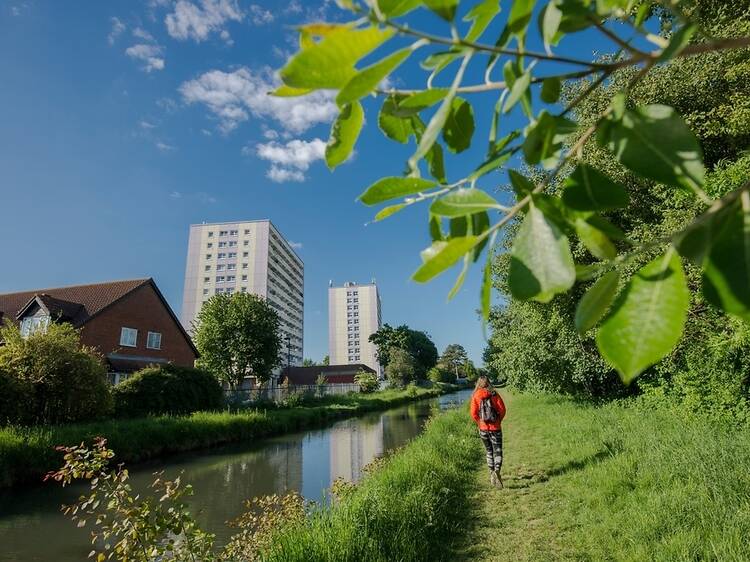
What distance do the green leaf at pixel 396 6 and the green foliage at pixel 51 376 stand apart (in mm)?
18523

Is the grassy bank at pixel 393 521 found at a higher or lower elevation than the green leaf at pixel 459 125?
lower

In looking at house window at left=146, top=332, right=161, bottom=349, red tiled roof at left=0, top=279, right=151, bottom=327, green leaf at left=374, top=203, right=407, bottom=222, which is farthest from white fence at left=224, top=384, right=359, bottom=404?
green leaf at left=374, top=203, right=407, bottom=222

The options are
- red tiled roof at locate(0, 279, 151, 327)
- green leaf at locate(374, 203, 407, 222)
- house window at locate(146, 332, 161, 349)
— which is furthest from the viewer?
house window at locate(146, 332, 161, 349)

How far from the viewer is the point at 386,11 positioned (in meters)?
0.50

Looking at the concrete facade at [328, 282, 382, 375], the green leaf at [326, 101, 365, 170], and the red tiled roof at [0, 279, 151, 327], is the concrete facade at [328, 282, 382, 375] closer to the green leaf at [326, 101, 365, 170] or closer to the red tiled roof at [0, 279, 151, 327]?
the red tiled roof at [0, 279, 151, 327]

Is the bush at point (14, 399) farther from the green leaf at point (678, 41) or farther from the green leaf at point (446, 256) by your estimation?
the green leaf at point (678, 41)

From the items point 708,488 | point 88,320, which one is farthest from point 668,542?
point 88,320

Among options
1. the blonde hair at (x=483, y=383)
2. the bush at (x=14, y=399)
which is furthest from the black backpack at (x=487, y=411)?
the bush at (x=14, y=399)

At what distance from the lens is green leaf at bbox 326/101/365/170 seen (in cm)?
66

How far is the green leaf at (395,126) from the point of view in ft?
2.51

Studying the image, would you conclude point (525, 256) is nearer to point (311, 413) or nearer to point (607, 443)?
point (607, 443)

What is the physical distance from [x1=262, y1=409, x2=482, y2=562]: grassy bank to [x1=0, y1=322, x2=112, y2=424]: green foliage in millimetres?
13016

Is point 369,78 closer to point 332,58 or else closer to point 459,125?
point 332,58

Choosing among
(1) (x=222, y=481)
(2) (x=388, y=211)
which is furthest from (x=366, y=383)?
(2) (x=388, y=211)
